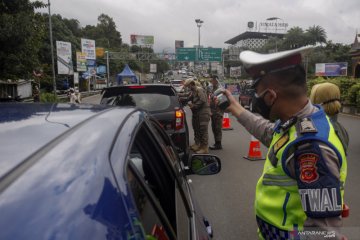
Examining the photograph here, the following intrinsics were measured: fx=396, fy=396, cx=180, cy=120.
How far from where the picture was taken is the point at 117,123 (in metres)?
1.52

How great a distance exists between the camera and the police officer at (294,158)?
1636 mm

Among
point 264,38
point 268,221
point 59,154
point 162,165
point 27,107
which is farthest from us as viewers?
point 264,38

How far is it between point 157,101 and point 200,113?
2.04 meters

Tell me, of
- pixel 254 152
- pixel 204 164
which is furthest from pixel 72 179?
pixel 254 152

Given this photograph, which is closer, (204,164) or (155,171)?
→ (155,171)

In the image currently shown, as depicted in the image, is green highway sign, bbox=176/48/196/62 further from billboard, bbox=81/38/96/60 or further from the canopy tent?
billboard, bbox=81/38/96/60

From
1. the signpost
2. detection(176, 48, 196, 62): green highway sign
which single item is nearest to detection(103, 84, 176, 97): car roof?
the signpost

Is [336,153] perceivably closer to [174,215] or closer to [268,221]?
[268,221]

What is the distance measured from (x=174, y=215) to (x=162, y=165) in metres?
0.30

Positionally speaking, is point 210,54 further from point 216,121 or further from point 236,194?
point 236,194

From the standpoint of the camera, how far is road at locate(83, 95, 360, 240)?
4594mm

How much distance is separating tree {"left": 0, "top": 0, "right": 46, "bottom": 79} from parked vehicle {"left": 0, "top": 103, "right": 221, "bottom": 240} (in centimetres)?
1201

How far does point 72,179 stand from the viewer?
3.27 ft

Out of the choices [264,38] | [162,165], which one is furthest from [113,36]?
[162,165]
